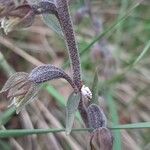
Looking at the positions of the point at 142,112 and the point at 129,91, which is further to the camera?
the point at 129,91

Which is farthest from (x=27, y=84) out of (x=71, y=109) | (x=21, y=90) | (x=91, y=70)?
(x=91, y=70)

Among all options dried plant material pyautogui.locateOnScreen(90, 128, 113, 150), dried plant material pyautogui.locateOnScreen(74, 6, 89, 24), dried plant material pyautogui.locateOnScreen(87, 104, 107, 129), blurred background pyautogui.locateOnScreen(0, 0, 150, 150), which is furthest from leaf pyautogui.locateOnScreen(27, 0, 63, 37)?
dried plant material pyautogui.locateOnScreen(74, 6, 89, 24)

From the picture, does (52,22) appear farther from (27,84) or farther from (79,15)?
(79,15)

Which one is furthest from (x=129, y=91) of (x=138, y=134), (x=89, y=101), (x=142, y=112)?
(x=89, y=101)

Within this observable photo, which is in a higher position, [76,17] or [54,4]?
[76,17]

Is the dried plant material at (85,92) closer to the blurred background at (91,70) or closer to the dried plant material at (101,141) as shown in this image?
the dried plant material at (101,141)

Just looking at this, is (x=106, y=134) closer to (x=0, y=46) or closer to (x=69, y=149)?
(x=69, y=149)
